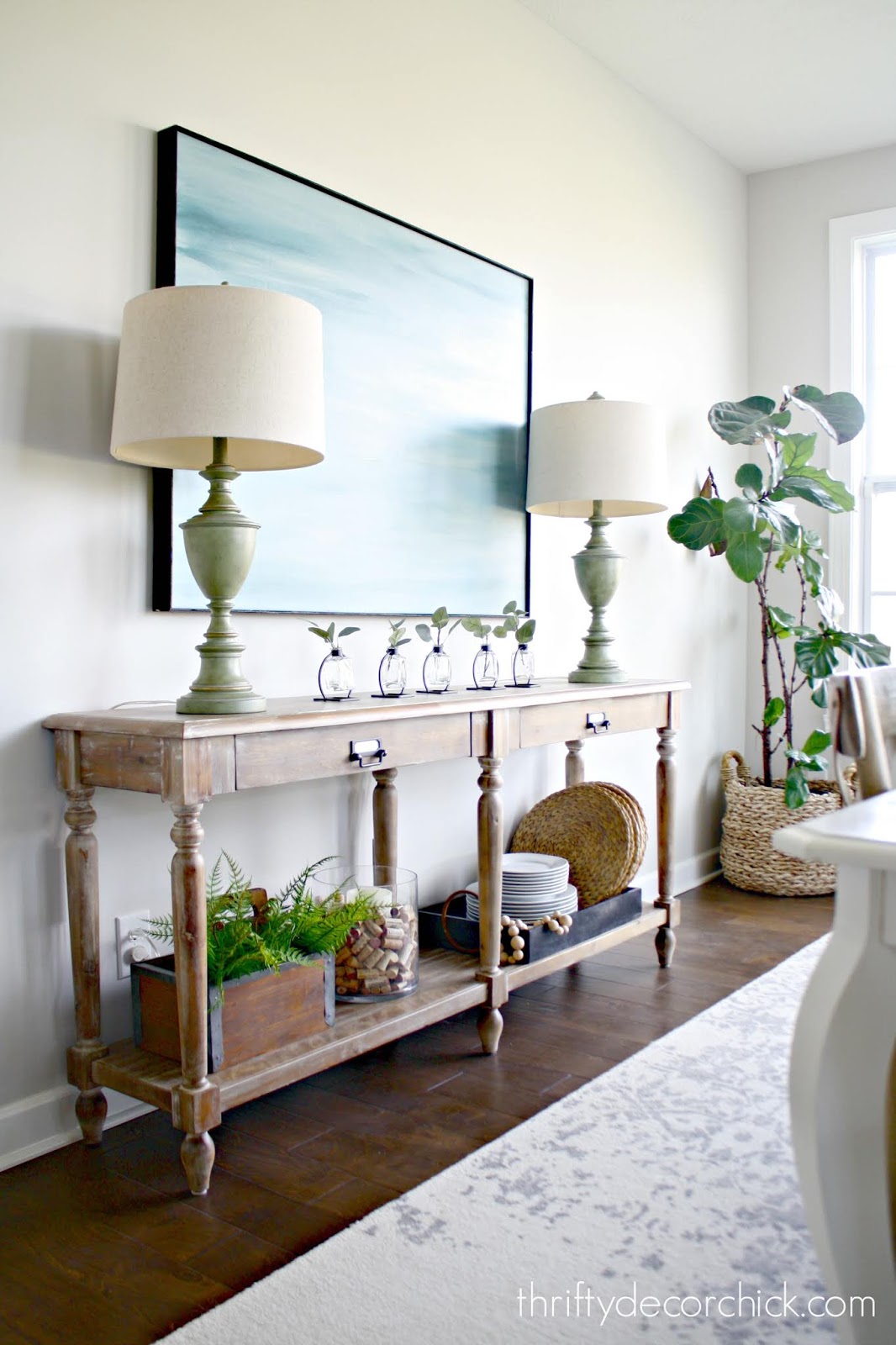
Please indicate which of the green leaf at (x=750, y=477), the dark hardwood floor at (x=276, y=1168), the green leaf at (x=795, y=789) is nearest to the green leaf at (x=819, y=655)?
the green leaf at (x=795, y=789)

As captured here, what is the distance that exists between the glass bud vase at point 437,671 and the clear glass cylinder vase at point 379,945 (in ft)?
1.48

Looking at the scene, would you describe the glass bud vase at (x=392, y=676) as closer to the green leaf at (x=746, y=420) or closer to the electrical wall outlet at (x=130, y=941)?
the electrical wall outlet at (x=130, y=941)

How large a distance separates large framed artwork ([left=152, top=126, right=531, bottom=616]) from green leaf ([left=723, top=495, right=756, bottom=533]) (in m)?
0.81

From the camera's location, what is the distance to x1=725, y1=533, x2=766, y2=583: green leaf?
3.67m

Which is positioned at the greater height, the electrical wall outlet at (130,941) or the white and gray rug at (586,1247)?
the electrical wall outlet at (130,941)

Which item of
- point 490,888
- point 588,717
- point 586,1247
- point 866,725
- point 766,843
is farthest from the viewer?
point 766,843

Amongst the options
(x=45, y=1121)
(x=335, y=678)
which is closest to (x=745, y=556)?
(x=335, y=678)

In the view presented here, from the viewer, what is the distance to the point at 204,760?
1.81 m

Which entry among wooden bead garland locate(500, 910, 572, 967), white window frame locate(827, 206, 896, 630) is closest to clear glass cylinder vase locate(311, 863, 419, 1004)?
wooden bead garland locate(500, 910, 572, 967)

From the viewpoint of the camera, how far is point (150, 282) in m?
2.20

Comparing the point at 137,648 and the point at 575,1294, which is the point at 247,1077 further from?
the point at 137,648

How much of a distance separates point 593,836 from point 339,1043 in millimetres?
1203

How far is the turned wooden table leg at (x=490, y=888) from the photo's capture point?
2.47 metres

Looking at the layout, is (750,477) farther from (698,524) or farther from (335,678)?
(335,678)
